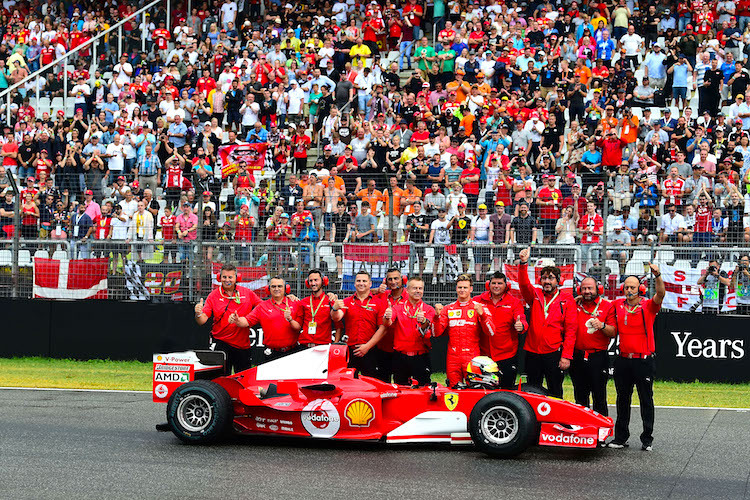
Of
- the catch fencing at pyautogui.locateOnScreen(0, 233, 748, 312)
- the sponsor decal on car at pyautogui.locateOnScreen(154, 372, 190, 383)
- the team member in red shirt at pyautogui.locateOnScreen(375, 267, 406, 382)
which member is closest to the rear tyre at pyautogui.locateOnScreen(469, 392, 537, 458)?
the team member in red shirt at pyautogui.locateOnScreen(375, 267, 406, 382)

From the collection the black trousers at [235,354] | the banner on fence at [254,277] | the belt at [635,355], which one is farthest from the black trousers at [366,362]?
the banner on fence at [254,277]

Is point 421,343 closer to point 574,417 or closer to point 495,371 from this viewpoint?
point 495,371

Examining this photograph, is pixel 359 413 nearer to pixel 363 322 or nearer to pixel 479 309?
pixel 479 309

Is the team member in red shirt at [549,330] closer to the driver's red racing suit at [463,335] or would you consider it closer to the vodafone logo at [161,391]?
the driver's red racing suit at [463,335]

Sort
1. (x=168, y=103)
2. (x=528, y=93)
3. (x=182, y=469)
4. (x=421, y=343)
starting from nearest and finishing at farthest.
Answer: (x=182, y=469), (x=421, y=343), (x=528, y=93), (x=168, y=103)

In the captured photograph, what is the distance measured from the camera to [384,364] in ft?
40.9

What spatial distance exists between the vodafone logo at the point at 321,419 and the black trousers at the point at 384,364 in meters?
2.05

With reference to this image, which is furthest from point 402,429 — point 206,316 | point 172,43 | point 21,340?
point 172,43

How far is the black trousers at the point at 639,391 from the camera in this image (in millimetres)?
10609

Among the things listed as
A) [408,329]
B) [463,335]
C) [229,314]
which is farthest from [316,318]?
[463,335]

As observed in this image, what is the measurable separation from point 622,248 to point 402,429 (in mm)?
6298

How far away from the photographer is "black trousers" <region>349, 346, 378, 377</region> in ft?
40.6

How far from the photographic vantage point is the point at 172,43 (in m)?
27.7

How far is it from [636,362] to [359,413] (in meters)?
2.74
